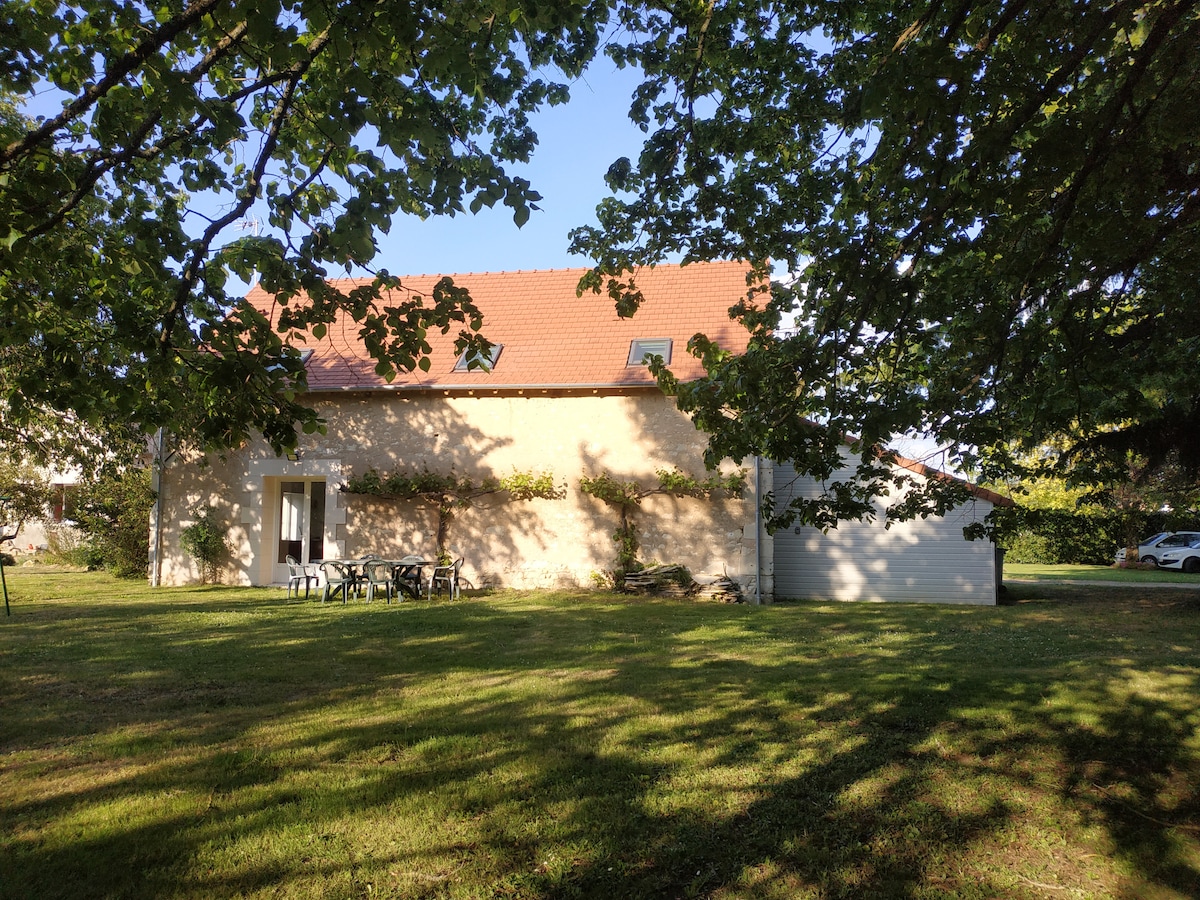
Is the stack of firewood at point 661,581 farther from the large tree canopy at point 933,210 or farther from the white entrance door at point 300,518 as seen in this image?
the large tree canopy at point 933,210

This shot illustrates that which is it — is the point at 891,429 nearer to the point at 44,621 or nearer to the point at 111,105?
the point at 111,105

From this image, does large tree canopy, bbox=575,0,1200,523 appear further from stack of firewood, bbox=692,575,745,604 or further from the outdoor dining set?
the outdoor dining set

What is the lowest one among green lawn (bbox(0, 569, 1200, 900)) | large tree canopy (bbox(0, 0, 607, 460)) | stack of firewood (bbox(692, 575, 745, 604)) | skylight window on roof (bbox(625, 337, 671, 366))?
green lawn (bbox(0, 569, 1200, 900))

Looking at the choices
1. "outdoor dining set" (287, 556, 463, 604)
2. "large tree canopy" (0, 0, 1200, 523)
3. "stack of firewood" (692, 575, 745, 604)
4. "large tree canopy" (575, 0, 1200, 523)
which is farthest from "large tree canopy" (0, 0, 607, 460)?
"stack of firewood" (692, 575, 745, 604)

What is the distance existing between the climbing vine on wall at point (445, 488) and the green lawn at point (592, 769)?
5.89m

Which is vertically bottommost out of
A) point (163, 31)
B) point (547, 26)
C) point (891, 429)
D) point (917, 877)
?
point (917, 877)

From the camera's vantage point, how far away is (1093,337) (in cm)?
582

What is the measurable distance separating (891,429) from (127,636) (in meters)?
9.30

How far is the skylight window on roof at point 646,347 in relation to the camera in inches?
615

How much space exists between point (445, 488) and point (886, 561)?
847 cm

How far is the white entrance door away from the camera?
17.0m

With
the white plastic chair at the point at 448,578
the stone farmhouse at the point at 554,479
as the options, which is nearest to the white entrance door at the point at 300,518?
the stone farmhouse at the point at 554,479

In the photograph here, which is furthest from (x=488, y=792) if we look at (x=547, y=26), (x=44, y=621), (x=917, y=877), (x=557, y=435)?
(x=557, y=435)

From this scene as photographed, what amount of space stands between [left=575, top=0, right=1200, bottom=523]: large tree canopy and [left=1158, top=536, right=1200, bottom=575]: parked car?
1013 inches
